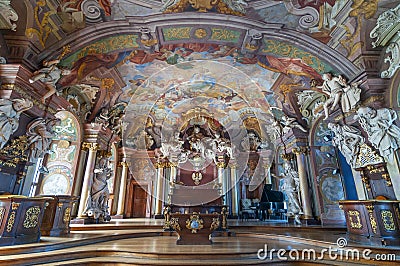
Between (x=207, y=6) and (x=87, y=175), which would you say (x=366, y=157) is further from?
(x=87, y=175)

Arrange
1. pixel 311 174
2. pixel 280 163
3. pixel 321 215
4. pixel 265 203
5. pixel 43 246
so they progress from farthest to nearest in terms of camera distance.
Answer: pixel 280 163
pixel 265 203
pixel 311 174
pixel 321 215
pixel 43 246

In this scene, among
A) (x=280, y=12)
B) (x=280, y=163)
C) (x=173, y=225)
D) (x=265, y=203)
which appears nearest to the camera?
(x=173, y=225)

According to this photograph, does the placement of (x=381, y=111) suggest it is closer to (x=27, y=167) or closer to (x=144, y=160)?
(x=27, y=167)

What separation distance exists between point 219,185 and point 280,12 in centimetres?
858

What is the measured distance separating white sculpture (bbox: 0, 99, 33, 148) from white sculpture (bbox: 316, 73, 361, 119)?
8.00 metres

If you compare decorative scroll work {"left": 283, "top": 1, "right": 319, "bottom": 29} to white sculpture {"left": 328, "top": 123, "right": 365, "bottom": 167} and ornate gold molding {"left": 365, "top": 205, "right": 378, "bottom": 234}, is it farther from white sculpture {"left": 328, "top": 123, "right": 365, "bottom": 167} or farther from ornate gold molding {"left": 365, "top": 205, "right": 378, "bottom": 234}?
ornate gold molding {"left": 365, "top": 205, "right": 378, "bottom": 234}

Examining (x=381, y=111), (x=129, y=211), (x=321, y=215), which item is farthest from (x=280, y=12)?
(x=129, y=211)

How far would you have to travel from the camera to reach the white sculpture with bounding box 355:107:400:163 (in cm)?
483

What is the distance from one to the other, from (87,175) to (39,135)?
3202 millimetres

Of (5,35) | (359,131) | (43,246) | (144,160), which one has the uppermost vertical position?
(5,35)

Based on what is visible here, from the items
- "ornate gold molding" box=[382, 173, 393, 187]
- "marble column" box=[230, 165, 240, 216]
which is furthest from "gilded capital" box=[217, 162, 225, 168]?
"ornate gold molding" box=[382, 173, 393, 187]

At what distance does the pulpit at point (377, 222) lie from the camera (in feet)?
13.5

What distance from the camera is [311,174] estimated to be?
854 cm
